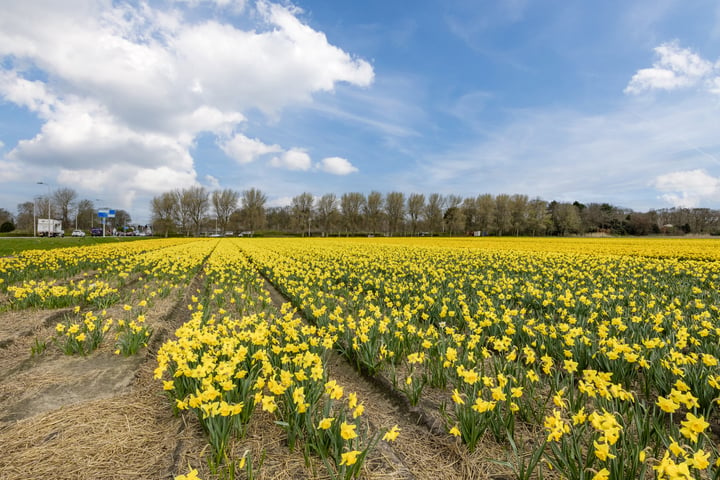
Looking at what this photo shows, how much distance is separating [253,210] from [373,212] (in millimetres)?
27034

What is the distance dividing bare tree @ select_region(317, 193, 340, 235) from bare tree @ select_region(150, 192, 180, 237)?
99.0 feet

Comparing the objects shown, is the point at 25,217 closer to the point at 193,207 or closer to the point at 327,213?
the point at 193,207

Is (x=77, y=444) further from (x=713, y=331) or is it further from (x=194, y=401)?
(x=713, y=331)

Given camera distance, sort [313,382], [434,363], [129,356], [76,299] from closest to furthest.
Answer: [313,382] → [434,363] → [129,356] → [76,299]

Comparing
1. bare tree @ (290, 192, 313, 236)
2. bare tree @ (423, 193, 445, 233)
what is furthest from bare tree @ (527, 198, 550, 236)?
bare tree @ (290, 192, 313, 236)

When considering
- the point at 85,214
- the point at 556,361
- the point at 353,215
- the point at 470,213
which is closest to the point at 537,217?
the point at 470,213

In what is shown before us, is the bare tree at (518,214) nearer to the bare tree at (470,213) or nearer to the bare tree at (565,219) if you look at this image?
the bare tree at (470,213)

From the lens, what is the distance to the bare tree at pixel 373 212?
238ft

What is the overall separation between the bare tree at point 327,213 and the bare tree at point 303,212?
92.5 inches

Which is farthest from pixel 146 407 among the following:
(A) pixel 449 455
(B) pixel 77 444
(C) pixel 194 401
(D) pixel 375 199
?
(D) pixel 375 199

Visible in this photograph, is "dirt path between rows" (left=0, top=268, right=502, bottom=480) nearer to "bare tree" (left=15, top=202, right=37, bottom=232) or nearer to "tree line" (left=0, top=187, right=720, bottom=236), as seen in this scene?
"tree line" (left=0, top=187, right=720, bottom=236)

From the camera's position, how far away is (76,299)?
261 inches

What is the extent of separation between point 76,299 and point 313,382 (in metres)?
6.62

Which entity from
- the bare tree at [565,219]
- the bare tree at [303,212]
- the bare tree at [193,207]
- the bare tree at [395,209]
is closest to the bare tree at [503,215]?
the bare tree at [565,219]
